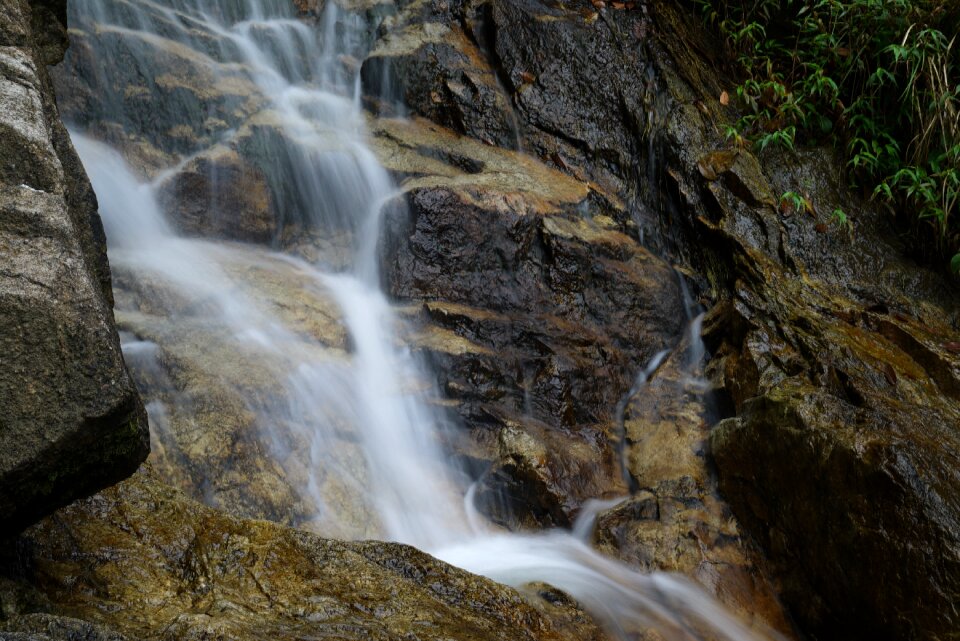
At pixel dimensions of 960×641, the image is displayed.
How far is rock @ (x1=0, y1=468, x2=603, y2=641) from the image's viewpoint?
2.41 meters

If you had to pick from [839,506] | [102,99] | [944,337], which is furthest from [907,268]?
[102,99]

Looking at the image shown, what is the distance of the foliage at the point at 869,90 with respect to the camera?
659cm

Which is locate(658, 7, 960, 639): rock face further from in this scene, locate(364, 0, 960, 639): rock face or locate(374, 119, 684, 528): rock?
locate(374, 119, 684, 528): rock

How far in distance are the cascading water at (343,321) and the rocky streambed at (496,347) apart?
83 millimetres

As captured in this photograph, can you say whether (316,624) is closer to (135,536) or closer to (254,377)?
(135,536)

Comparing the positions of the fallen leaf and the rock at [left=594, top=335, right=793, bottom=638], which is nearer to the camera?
the rock at [left=594, top=335, right=793, bottom=638]

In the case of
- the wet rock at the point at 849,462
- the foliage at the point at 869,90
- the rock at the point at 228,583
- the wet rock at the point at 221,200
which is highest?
the foliage at the point at 869,90

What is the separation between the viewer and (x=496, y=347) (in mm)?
5582

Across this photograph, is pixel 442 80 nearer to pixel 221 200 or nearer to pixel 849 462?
pixel 221 200

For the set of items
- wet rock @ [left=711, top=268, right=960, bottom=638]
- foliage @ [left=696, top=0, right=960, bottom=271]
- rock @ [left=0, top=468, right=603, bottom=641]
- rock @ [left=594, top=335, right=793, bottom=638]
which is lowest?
rock @ [left=594, top=335, right=793, bottom=638]

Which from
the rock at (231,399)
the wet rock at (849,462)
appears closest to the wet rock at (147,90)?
the rock at (231,399)

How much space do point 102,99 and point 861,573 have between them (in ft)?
23.2

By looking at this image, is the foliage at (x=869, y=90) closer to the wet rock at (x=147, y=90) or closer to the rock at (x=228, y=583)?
the wet rock at (x=147, y=90)

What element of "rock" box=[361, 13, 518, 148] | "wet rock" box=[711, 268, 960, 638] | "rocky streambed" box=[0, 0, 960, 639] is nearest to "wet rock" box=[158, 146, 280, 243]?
"rocky streambed" box=[0, 0, 960, 639]
